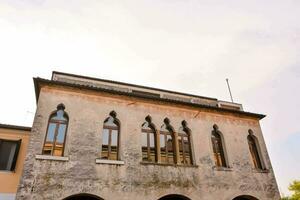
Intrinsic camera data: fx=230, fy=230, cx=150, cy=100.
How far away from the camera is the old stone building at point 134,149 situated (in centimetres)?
958

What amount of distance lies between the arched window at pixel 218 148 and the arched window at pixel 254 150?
7.02ft

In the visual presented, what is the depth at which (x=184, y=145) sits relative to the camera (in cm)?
1245

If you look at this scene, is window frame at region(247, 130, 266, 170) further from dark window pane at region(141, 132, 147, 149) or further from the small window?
the small window

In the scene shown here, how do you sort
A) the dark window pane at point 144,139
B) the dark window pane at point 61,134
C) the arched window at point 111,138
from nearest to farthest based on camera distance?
the dark window pane at point 61,134, the arched window at point 111,138, the dark window pane at point 144,139

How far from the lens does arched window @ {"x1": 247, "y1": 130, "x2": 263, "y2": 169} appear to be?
44.9ft

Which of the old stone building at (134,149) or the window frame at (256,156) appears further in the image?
the window frame at (256,156)

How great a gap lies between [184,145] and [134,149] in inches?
116

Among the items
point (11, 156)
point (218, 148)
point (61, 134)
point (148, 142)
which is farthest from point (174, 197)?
point (11, 156)

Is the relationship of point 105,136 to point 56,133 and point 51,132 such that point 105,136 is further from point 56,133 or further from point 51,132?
point 51,132

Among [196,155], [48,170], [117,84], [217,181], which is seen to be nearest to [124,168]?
[48,170]

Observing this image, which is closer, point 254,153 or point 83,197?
point 83,197

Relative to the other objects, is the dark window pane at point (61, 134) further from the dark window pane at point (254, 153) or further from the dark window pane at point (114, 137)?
the dark window pane at point (254, 153)

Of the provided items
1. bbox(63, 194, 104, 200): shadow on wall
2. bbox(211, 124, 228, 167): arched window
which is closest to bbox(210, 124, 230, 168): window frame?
bbox(211, 124, 228, 167): arched window

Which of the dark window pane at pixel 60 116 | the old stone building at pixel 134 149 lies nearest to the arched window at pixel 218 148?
the old stone building at pixel 134 149
